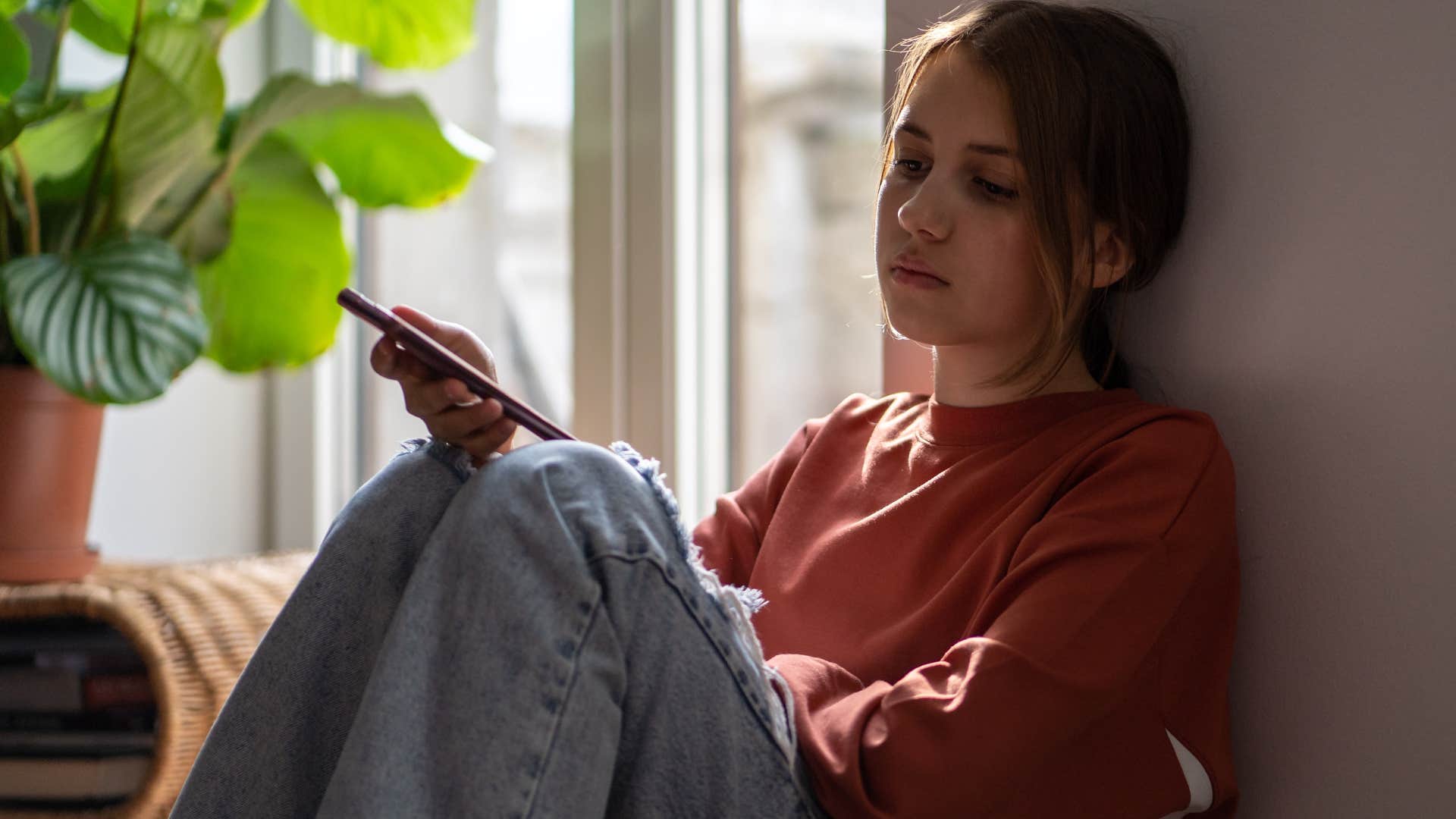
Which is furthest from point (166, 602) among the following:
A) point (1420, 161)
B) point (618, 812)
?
point (1420, 161)

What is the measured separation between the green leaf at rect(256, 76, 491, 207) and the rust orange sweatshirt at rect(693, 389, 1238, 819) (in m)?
0.77

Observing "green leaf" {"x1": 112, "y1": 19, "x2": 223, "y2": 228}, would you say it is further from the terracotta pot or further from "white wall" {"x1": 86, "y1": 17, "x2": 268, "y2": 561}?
"white wall" {"x1": 86, "y1": 17, "x2": 268, "y2": 561}

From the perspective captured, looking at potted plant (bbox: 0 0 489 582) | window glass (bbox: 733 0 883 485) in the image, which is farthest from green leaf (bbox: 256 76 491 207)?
window glass (bbox: 733 0 883 485)

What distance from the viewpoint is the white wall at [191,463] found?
1974 mm

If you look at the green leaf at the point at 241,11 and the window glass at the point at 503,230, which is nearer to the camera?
the green leaf at the point at 241,11

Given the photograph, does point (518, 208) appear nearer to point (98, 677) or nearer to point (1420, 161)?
point (98, 677)

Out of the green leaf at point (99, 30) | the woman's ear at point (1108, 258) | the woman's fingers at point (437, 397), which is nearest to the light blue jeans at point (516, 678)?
the woman's fingers at point (437, 397)

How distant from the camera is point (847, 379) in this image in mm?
1476

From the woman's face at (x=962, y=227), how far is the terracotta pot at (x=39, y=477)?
0.90 metres

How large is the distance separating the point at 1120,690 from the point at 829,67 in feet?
2.95

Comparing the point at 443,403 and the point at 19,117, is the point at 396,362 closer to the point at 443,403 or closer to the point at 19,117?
the point at 443,403

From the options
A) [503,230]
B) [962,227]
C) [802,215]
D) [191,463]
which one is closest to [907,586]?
[962,227]

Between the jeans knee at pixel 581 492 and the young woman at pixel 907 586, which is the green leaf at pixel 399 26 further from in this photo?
the jeans knee at pixel 581 492

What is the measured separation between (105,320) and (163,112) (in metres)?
0.25
